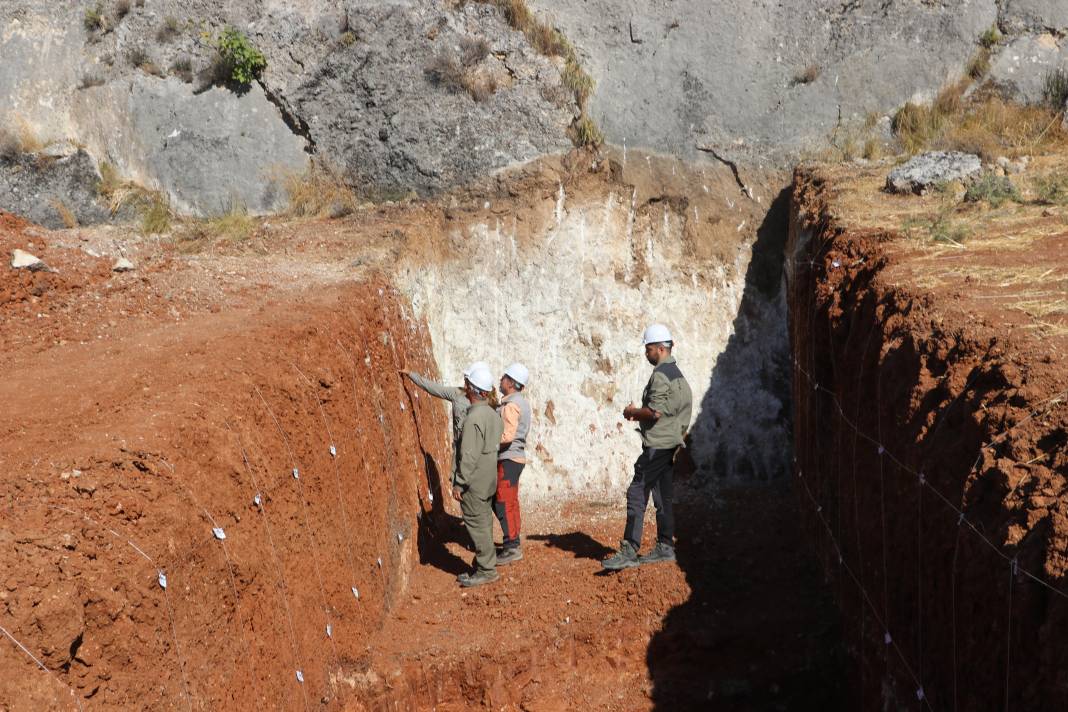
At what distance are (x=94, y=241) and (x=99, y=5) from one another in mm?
5127

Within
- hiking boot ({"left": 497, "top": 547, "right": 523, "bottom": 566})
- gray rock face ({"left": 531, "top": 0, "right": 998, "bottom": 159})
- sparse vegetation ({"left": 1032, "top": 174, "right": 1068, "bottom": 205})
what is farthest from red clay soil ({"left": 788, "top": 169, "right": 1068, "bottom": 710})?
gray rock face ({"left": 531, "top": 0, "right": 998, "bottom": 159})

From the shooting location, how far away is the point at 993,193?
29.3ft

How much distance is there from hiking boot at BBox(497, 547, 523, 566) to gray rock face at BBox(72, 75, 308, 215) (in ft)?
20.0

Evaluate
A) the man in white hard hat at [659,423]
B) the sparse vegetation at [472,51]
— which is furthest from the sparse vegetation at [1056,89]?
the man in white hard hat at [659,423]

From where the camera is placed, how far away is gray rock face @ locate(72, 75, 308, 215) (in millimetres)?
13406

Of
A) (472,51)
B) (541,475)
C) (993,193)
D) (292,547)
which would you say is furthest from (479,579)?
(472,51)

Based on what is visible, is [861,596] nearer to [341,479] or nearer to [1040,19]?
[341,479]

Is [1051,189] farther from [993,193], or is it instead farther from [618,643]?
[618,643]

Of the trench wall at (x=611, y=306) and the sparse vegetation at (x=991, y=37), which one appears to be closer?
the trench wall at (x=611, y=306)

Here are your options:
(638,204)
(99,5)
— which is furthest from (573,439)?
(99,5)

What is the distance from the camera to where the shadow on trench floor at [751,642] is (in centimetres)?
771

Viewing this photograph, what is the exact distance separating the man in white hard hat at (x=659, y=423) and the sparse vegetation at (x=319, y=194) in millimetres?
5872

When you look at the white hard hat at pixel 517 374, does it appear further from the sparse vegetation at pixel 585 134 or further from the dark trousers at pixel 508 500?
the sparse vegetation at pixel 585 134

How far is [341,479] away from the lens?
7.73 m
